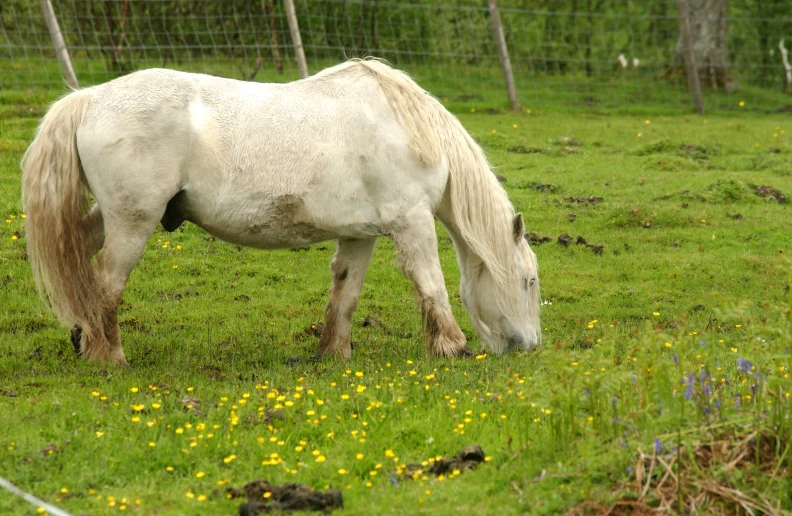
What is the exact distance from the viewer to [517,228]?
22.2ft

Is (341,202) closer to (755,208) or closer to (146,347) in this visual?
(146,347)

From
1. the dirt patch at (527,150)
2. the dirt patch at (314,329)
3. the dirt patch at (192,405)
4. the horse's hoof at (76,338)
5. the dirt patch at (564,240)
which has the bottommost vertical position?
the dirt patch at (564,240)

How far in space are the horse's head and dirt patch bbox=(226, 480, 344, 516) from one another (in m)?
2.93

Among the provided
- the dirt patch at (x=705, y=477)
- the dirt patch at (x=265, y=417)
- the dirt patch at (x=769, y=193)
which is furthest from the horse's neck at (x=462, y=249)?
the dirt patch at (x=769, y=193)

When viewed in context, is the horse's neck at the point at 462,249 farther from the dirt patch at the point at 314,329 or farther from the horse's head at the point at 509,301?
the dirt patch at the point at 314,329

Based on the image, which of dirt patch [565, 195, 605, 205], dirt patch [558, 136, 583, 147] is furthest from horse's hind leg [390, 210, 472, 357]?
dirt patch [558, 136, 583, 147]

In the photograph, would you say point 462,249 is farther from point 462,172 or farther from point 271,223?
point 271,223

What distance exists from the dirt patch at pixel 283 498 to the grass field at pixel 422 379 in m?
0.09

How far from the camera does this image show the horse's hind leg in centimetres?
644

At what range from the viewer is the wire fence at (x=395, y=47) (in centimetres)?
1462

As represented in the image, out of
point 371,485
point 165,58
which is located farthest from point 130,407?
point 165,58

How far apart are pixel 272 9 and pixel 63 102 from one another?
9677 mm

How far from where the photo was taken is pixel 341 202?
6359 millimetres

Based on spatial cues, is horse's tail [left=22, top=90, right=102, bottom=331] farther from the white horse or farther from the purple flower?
the purple flower
